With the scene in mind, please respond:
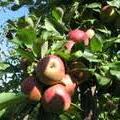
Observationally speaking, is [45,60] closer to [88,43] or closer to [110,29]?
[88,43]

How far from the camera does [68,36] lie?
2.06 m

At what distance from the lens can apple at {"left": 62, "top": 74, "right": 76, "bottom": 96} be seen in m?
1.88

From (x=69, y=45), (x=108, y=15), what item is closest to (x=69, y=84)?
(x=69, y=45)

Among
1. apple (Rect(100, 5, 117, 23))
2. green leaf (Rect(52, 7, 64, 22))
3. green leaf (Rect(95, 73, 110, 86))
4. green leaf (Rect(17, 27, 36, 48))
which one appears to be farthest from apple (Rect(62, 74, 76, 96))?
apple (Rect(100, 5, 117, 23))

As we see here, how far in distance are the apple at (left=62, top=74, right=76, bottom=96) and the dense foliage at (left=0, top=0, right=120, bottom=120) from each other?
0.12 feet

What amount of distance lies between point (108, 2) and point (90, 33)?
20cm

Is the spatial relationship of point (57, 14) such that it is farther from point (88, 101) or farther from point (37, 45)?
point (88, 101)

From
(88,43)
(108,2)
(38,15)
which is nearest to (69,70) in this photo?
(88,43)

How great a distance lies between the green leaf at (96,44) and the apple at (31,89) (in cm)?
30

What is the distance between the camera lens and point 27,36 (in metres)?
1.89

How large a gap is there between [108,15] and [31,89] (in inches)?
22.5

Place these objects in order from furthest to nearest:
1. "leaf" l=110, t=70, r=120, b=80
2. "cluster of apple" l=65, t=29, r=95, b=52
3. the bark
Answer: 1. the bark
2. "cluster of apple" l=65, t=29, r=95, b=52
3. "leaf" l=110, t=70, r=120, b=80

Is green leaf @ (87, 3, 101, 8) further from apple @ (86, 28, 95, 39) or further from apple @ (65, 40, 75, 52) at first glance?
apple @ (65, 40, 75, 52)

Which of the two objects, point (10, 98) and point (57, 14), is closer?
point (10, 98)
